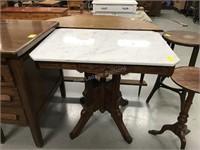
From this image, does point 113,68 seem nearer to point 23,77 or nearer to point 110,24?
point 23,77

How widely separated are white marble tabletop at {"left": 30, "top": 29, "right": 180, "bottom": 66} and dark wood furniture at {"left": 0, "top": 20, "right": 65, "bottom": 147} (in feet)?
0.26

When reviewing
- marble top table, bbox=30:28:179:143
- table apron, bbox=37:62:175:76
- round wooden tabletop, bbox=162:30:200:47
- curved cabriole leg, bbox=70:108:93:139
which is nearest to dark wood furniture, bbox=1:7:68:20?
marble top table, bbox=30:28:179:143

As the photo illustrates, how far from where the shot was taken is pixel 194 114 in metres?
1.86

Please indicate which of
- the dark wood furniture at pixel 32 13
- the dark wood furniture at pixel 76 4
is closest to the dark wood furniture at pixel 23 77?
the dark wood furniture at pixel 32 13

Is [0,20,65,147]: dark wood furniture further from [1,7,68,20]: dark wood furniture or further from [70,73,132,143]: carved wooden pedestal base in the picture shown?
[1,7,68,20]: dark wood furniture

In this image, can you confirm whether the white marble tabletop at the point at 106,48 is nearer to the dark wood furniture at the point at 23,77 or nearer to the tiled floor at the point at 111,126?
the dark wood furniture at the point at 23,77

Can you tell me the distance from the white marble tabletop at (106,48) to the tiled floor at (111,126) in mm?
868

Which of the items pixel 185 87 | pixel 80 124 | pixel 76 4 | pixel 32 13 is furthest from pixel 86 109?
pixel 76 4

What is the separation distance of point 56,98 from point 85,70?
120cm

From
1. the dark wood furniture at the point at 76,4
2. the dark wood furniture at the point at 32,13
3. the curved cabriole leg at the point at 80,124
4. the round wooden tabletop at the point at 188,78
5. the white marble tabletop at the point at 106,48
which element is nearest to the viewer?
the white marble tabletop at the point at 106,48

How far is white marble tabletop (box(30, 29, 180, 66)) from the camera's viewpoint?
1.02 metres

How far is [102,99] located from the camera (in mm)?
1539

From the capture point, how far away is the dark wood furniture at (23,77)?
3.47ft

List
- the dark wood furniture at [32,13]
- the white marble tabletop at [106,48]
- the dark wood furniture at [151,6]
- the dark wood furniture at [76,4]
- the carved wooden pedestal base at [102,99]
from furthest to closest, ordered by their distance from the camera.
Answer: the dark wood furniture at [151,6] < the dark wood furniture at [76,4] < the dark wood furniture at [32,13] < the carved wooden pedestal base at [102,99] < the white marble tabletop at [106,48]
